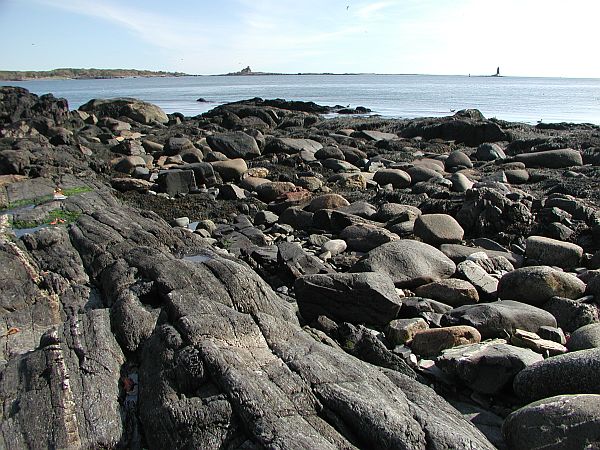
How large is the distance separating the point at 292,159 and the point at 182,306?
50.3 feet

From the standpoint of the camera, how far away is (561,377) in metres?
5.08

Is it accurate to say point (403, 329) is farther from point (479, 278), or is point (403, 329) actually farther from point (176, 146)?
point (176, 146)

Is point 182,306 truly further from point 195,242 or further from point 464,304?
point 464,304

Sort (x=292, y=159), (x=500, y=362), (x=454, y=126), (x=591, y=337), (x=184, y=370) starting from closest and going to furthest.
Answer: (x=184, y=370) < (x=500, y=362) < (x=591, y=337) < (x=292, y=159) < (x=454, y=126)

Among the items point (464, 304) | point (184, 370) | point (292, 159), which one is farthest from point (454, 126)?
point (184, 370)

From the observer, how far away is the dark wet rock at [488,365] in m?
5.65

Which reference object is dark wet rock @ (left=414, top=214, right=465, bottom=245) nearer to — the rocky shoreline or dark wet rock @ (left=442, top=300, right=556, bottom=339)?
the rocky shoreline

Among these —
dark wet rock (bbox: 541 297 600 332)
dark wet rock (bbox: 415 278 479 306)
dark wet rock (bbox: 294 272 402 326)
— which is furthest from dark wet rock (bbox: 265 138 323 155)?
dark wet rock (bbox: 541 297 600 332)

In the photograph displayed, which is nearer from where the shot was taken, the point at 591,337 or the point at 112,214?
the point at 591,337

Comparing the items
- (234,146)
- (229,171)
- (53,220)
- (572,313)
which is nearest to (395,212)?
(572,313)

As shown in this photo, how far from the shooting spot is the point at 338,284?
7.09 metres

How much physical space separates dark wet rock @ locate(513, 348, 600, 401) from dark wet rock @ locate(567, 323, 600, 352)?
1.07 metres

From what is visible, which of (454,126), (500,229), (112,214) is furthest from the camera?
(454,126)

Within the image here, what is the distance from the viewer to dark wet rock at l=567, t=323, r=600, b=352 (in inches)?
243
